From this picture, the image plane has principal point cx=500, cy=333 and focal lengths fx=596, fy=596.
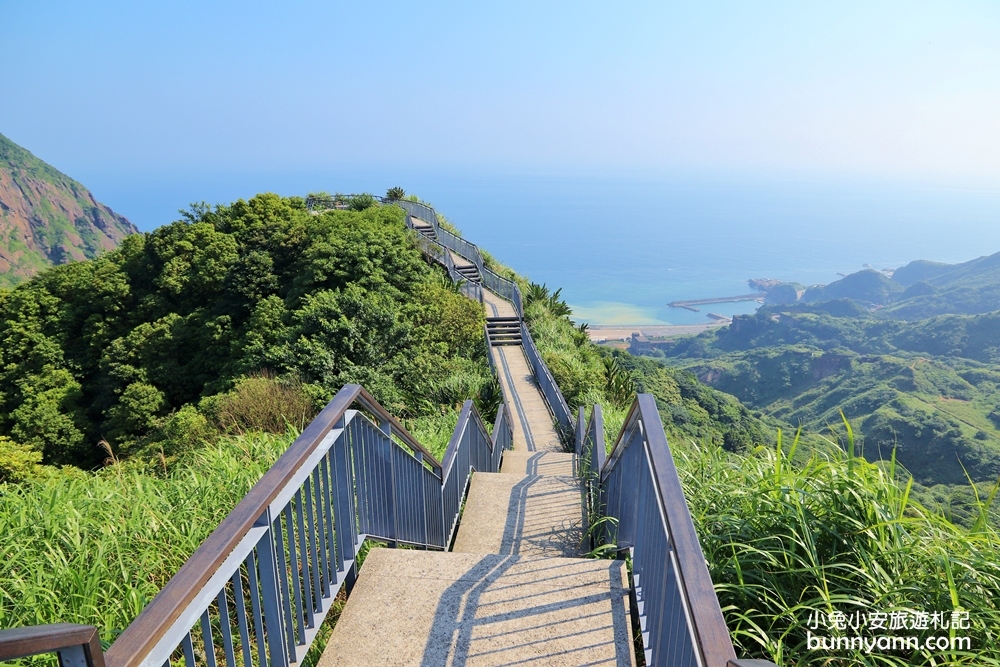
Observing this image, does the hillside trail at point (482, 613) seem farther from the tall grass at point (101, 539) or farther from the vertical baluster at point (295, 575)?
the tall grass at point (101, 539)

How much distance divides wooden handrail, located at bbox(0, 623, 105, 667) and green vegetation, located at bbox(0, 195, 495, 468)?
980cm

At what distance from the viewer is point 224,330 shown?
1043 inches

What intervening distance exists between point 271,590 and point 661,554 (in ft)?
5.09

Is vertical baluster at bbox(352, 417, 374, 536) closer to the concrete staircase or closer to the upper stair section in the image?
the upper stair section

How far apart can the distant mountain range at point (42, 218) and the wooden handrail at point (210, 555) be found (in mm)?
125428

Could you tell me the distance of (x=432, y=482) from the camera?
4.92m

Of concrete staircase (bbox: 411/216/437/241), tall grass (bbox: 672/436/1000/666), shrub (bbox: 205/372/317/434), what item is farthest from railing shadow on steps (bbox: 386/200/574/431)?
tall grass (bbox: 672/436/1000/666)

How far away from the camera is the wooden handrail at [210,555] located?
1.39 meters

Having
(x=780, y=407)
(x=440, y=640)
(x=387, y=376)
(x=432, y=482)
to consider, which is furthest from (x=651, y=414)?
(x=780, y=407)

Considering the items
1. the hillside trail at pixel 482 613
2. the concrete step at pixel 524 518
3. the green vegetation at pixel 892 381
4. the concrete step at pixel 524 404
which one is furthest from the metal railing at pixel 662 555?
the green vegetation at pixel 892 381

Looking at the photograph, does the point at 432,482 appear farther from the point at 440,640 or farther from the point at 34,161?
the point at 34,161

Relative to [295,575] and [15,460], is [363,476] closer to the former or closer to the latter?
[295,575]

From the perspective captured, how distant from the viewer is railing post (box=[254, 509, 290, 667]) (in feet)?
7.36

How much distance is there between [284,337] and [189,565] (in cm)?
1751
